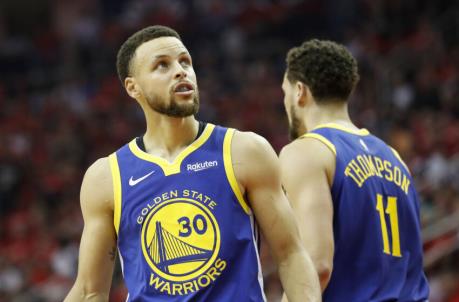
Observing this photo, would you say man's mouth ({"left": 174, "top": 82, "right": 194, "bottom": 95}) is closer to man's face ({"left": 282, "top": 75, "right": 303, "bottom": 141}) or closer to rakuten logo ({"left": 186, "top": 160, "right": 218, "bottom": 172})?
rakuten logo ({"left": 186, "top": 160, "right": 218, "bottom": 172})

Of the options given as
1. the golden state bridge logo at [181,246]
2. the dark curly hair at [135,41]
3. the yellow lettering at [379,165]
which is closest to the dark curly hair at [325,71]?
the yellow lettering at [379,165]

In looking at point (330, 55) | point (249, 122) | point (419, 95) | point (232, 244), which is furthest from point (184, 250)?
point (249, 122)

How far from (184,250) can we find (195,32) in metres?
14.1

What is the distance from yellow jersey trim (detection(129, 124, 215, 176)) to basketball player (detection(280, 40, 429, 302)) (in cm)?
50

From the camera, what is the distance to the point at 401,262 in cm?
420

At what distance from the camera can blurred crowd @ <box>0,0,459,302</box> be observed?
10.8 m

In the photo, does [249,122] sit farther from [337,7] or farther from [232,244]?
[232,244]

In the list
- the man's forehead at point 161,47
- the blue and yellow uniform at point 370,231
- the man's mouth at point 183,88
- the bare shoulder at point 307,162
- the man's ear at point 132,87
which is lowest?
the blue and yellow uniform at point 370,231

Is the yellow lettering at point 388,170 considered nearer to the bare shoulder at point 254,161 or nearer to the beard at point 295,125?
the beard at point 295,125

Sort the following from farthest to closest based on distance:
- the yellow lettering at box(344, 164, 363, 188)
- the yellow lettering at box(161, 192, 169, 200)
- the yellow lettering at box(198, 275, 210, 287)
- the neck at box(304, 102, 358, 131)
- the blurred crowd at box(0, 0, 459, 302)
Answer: the blurred crowd at box(0, 0, 459, 302)
the neck at box(304, 102, 358, 131)
the yellow lettering at box(344, 164, 363, 188)
the yellow lettering at box(161, 192, 169, 200)
the yellow lettering at box(198, 275, 210, 287)

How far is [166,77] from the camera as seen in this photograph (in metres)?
3.82

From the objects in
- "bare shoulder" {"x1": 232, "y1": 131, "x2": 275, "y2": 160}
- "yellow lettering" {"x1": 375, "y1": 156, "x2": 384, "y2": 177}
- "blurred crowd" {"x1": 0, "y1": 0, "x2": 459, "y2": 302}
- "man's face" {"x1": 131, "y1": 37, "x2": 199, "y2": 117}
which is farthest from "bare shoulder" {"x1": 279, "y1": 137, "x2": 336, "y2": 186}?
"blurred crowd" {"x1": 0, "y1": 0, "x2": 459, "y2": 302}

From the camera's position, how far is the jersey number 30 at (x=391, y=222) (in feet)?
13.7

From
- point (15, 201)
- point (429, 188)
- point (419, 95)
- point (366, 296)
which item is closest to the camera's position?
point (366, 296)
